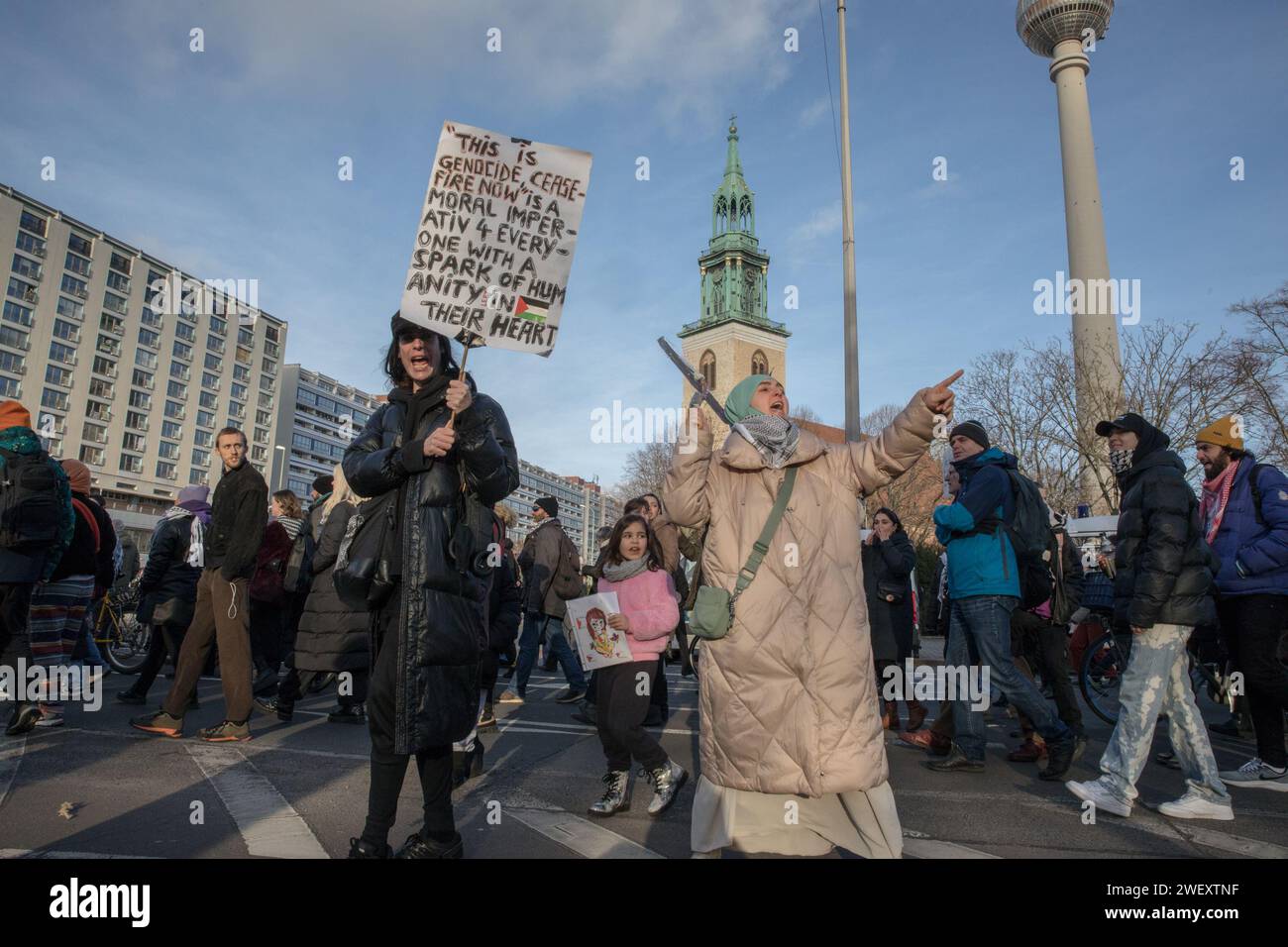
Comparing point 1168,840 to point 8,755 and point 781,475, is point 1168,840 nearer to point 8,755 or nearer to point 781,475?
point 781,475

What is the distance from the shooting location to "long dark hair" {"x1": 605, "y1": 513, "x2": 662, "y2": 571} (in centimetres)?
515

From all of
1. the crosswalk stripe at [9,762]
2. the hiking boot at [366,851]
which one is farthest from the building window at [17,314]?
the hiking boot at [366,851]

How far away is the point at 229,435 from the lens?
629 centimetres

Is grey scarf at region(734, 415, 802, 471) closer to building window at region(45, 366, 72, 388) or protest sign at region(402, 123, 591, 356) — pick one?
protest sign at region(402, 123, 591, 356)

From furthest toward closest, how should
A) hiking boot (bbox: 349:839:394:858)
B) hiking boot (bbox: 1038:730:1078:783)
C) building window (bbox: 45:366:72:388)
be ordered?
building window (bbox: 45:366:72:388) → hiking boot (bbox: 1038:730:1078:783) → hiking boot (bbox: 349:839:394:858)

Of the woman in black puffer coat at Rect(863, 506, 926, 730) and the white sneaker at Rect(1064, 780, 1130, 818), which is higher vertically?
the woman in black puffer coat at Rect(863, 506, 926, 730)

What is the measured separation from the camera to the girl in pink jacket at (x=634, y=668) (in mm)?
4441

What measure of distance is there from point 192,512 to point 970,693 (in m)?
6.77

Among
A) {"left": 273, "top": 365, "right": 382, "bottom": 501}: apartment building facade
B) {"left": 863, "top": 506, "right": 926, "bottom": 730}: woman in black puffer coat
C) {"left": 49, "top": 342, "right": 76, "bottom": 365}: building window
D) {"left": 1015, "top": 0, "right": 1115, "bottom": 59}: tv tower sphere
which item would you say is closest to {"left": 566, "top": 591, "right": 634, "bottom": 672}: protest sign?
{"left": 863, "top": 506, "right": 926, "bottom": 730}: woman in black puffer coat

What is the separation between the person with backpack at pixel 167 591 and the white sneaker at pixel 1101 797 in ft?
21.7

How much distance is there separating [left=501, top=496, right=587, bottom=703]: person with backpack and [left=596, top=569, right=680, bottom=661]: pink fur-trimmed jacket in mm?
3881

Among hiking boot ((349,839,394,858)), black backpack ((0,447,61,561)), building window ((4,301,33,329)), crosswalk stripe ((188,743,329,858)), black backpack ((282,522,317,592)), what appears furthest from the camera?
building window ((4,301,33,329))

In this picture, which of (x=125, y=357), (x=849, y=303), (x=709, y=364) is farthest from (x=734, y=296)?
(x=849, y=303)

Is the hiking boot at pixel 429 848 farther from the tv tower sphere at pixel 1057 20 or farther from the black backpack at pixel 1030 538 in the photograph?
the tv tower sphere at pixel 1057 20
